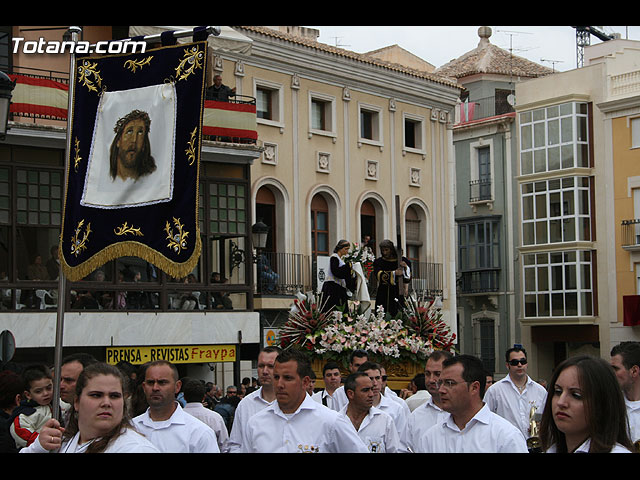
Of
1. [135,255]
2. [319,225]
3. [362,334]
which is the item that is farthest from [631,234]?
[135,255]

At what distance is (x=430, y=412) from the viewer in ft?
28.9

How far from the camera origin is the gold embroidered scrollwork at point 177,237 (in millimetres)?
8008

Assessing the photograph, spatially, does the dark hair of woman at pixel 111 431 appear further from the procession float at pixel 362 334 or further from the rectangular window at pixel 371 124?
the rectangular window at pixel 371 124

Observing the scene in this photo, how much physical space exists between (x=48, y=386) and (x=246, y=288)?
709 inches

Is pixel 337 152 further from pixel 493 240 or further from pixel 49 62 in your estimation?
pixel 493 240

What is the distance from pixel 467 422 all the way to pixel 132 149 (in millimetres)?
3342

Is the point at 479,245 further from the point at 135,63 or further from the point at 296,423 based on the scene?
the point at 296,423

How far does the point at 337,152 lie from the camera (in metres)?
31.6

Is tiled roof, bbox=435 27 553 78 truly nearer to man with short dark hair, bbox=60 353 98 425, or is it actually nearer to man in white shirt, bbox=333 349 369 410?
man in white shirt, bbox=333 349 369 410

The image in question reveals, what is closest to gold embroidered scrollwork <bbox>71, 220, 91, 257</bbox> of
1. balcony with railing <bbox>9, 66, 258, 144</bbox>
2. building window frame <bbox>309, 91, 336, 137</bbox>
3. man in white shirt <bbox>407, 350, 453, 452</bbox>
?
man in white shirt <bbox>407, 350, 453, 452</bbox>

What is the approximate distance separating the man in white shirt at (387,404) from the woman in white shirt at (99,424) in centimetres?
394

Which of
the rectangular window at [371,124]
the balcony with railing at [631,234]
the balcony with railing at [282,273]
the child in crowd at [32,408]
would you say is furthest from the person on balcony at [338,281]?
the balcony with railing at [631,234]
